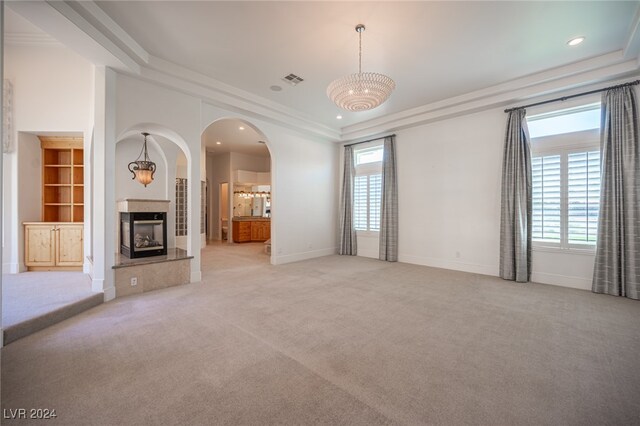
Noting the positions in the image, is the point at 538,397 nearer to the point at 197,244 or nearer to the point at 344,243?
the point at 197,244

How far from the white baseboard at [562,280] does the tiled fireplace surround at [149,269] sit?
6.16 m

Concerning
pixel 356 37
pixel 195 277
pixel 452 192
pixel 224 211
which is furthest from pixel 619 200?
pixel 224 211

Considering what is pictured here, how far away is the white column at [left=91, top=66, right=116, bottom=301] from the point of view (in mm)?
3711

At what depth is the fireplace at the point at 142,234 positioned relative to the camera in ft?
14.5

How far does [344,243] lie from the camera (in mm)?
7656

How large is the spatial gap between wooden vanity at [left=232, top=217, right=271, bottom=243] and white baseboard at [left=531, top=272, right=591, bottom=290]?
28.6 ft

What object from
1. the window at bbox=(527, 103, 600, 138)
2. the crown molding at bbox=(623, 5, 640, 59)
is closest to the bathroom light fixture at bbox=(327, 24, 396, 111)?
the crown molding at bbox=(623, 5, 640, 59)

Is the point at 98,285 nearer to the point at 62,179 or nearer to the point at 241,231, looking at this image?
the point at 62,179

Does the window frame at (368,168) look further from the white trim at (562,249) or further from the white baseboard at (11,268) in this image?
the white baseboard at (11,268)

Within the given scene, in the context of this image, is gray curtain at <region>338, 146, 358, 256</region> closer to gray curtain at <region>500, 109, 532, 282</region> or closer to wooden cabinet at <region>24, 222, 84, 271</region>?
gray curtain at <region>500, 109, 532, 282</region>

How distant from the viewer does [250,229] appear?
10.8 metres

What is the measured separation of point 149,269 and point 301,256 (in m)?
3.48

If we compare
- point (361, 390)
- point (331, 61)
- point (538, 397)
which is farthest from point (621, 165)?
point (361, 390)

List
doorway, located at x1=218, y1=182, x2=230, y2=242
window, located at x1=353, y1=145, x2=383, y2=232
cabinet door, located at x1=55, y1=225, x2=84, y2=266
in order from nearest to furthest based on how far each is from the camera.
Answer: cabinet door, located at x1=55, y1=225, x2=84, y2=266 → window, located at x1=353, y1=145, x2=383, y2=232 → doorway, located at x1=218, y1=182, x2=230, y2=242
